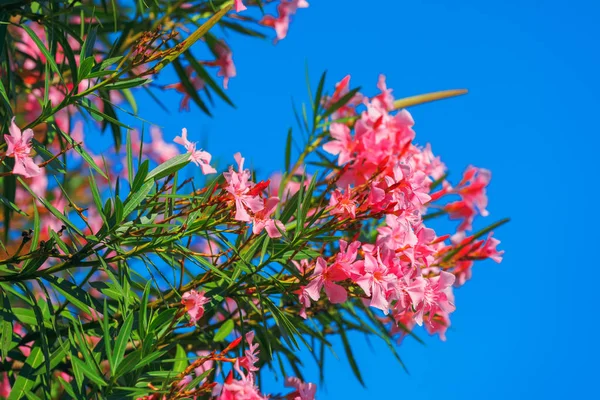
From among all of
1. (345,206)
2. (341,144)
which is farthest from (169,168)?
(341,144)

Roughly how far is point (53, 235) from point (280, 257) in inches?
13.1

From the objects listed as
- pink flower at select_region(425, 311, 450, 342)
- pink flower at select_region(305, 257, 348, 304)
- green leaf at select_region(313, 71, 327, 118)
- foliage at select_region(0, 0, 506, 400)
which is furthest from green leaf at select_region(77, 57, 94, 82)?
pink flower at select_region(425, 311, 450, 342)

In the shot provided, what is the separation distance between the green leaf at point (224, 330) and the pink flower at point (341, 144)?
39cm

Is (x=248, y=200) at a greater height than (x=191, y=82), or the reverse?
(x=191, y=82)

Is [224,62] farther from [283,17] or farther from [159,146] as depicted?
[159,146]

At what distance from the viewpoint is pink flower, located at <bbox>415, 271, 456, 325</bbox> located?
3.94ft

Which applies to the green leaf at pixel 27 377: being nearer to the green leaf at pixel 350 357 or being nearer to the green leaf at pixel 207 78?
the green leaf at pixel 350 357

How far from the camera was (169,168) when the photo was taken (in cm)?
114

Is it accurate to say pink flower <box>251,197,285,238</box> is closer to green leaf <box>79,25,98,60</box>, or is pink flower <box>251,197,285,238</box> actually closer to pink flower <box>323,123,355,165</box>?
green leaf <box>79,25,98,60</box>

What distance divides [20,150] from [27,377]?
0.34 meters

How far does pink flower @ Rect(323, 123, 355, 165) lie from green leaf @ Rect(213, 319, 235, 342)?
15.4 inches

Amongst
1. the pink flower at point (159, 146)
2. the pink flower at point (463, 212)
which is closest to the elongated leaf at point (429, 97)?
the pink flower at point (463, 212)

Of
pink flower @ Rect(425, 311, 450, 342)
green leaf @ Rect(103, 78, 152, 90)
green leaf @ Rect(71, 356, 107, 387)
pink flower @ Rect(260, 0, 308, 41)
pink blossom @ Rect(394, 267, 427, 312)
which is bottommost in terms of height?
green leaf @ Rect(71, 356, 107, 387)

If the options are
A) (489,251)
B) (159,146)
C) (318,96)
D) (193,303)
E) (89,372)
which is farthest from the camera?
(159,146)
